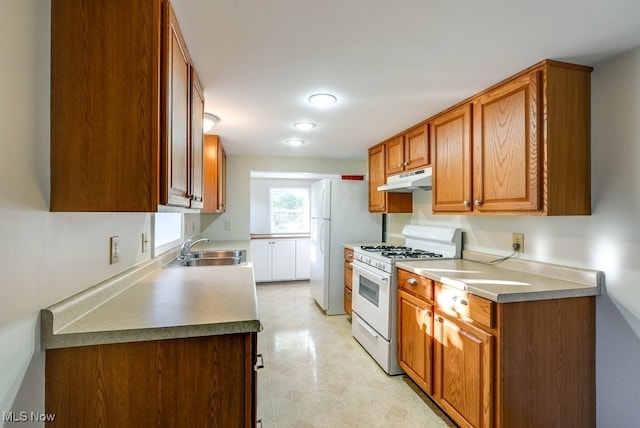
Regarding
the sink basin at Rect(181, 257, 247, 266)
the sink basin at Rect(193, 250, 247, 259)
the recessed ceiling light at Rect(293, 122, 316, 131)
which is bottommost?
the sink basin at Rect(181, 257, 247, 266)

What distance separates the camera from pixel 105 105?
103cm

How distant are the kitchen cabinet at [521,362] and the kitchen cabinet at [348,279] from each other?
183 cm

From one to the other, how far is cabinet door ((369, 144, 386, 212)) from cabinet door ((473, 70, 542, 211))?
141 centimetres

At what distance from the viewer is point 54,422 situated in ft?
3.22

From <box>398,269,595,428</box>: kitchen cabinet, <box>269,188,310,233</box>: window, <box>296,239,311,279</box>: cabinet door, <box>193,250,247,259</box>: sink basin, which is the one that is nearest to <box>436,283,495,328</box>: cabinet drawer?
<box>398,269,595,428</box>: kitchen cabinet

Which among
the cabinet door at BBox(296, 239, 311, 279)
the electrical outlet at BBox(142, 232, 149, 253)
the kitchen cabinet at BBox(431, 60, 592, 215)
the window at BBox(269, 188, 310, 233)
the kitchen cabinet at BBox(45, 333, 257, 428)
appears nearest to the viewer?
the kitchen cabinet at BBox(45, 333, 257, 428)

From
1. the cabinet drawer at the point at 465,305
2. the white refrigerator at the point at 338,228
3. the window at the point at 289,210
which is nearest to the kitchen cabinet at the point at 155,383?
the cabinet drawer at the point at 465,305

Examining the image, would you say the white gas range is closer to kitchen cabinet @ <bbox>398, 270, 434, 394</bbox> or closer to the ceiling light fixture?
kitchen cabinet @ <bbox>398, 270, 434, 394</bbox>

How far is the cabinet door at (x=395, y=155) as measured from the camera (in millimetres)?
3037

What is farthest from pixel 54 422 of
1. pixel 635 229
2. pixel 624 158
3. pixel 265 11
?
pixel 624 158

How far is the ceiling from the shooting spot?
1220 mm

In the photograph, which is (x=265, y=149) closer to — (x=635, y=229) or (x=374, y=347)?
(x=374, y=347)

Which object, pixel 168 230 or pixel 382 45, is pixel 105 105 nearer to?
pixel 382 45

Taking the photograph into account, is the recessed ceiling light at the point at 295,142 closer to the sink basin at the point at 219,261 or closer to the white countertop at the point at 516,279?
the sink basin at the point at 219,261
